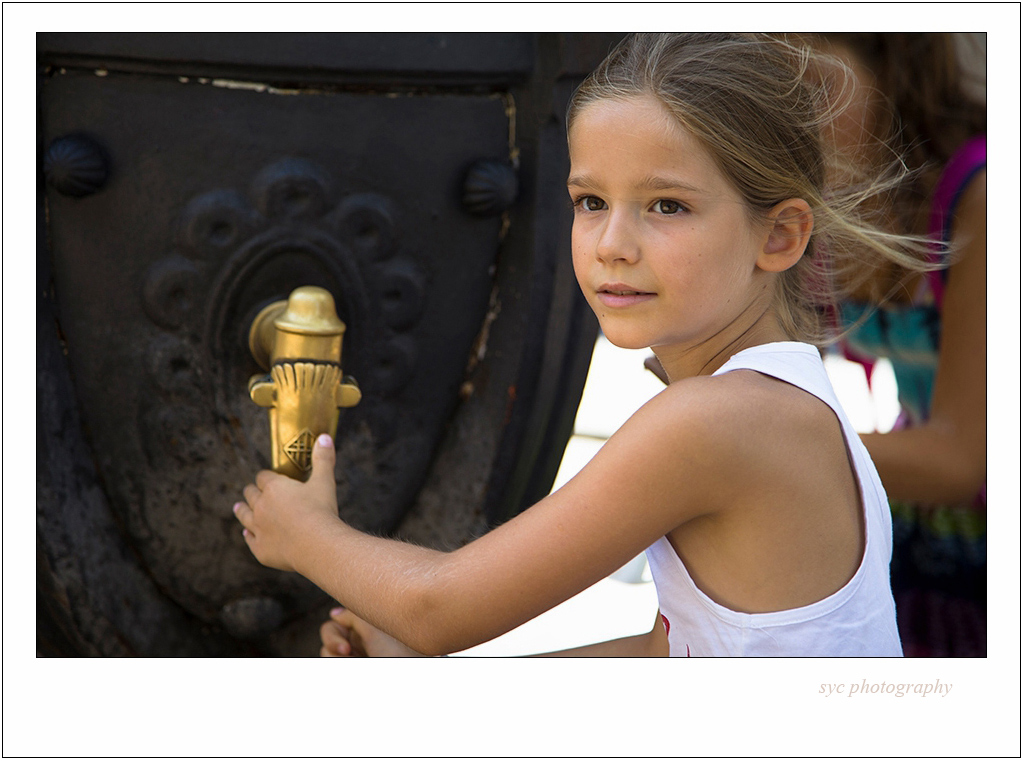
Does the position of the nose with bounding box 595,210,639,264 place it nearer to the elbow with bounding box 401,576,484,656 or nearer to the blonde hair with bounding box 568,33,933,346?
the blonde hair with bounding box 568,33,933,346

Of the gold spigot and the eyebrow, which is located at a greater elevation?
the eyebrow

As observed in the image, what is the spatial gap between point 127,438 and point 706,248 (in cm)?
56

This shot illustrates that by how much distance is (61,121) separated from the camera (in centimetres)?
82

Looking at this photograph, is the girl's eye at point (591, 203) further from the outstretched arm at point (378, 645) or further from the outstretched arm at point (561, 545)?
the outstretched arm at point (378, 645)

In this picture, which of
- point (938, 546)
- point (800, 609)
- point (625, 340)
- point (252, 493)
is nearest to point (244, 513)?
point (252, 493)

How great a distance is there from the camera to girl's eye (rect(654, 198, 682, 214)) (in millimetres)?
738

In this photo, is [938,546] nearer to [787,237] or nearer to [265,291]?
[787,237]

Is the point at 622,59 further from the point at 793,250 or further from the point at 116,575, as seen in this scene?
the point at 116,575

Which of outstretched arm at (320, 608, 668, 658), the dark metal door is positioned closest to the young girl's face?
the dark metal door

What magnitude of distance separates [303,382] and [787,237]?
429mm

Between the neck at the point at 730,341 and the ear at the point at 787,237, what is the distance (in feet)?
0.14

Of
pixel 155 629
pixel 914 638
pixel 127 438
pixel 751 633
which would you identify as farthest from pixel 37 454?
pixel 914 638

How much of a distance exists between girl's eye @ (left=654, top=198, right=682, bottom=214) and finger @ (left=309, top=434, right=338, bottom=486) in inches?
13.8

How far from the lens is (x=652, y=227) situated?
73cm
